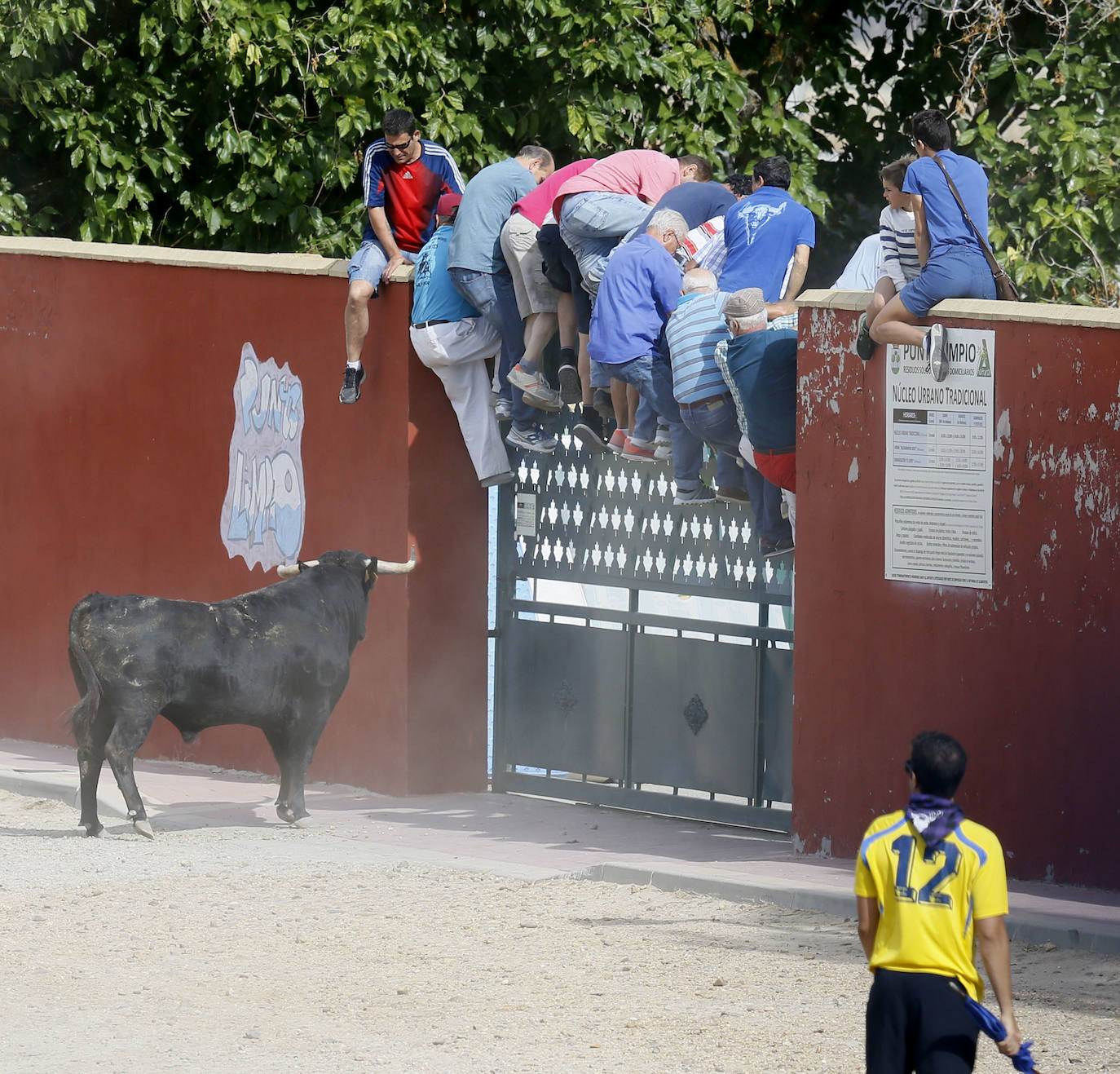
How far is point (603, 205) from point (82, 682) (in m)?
3.69

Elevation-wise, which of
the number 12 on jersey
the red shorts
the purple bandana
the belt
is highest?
the belt

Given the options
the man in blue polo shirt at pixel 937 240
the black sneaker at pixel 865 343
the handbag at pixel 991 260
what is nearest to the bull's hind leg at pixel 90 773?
the black sneaker at pixel 865 343

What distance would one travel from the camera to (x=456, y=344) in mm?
11414

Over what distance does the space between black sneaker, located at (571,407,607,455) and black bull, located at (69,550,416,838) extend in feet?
3.96

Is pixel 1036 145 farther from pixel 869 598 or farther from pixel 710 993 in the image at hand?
pixel 710 993

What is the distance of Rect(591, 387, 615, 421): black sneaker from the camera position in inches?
423

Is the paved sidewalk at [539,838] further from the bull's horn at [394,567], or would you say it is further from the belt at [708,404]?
the belt at [708,404]

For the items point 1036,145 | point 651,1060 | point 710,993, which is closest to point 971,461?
point 710,993

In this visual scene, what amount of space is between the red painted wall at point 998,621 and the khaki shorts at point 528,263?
1699 mm

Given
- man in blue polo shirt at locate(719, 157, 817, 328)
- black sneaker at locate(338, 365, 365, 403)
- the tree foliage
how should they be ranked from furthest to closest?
the tree foliage < black sneaker at locate(338, 365, 365, 403) < man in blue polo shirt at locate(719, 157, 817, 328)

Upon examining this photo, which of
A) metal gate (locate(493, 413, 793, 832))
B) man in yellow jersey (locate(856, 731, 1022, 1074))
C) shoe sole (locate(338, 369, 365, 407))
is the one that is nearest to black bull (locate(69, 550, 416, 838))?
shoe sole (locate(338, 369, 365, 407))

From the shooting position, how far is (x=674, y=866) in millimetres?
9461

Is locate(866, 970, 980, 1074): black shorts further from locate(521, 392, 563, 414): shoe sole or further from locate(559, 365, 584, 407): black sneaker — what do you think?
locate(521, 392, 563, 414): shoe sole

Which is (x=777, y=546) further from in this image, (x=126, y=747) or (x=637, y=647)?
(x=126, y=747)
